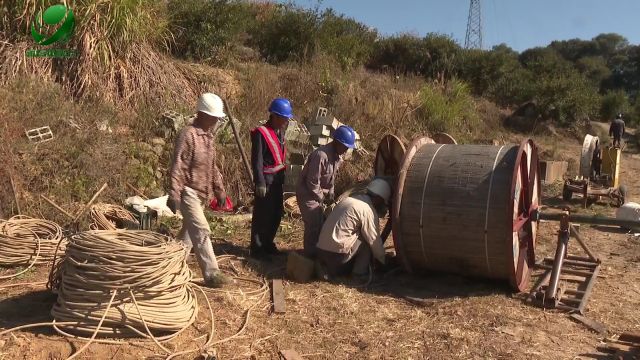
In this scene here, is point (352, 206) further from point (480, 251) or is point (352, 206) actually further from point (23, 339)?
point (23, 339)

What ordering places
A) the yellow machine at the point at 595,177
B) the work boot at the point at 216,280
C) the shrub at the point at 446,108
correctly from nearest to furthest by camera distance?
the work boot at the point at 216,280, the yellow machine at the point at 595,177, the shrub at the point at 446,108

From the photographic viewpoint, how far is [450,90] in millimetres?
17109

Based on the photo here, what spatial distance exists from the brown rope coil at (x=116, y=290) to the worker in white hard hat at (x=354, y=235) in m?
2.09

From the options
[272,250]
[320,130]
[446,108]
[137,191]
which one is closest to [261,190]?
[272,250]

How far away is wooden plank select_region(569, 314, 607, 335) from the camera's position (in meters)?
5.56

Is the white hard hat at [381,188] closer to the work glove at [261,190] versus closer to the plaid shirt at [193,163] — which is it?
the work glove at [261,190]

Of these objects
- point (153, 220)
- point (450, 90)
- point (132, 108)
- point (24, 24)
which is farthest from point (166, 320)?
point (450, 90)

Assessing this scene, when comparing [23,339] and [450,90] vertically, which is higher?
[450,90]

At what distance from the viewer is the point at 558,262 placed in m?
6.44

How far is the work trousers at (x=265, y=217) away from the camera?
23.8ft

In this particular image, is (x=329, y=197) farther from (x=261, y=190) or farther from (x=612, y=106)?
(x=612, y=106)

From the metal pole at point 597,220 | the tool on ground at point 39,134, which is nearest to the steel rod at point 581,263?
the metal pole at point 597,220

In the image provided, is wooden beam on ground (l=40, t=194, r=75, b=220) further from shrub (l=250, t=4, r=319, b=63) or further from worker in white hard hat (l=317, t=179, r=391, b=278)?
shrub (l=250, t=4, r=319, b=63)

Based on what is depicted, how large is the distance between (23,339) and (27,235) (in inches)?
92.4
